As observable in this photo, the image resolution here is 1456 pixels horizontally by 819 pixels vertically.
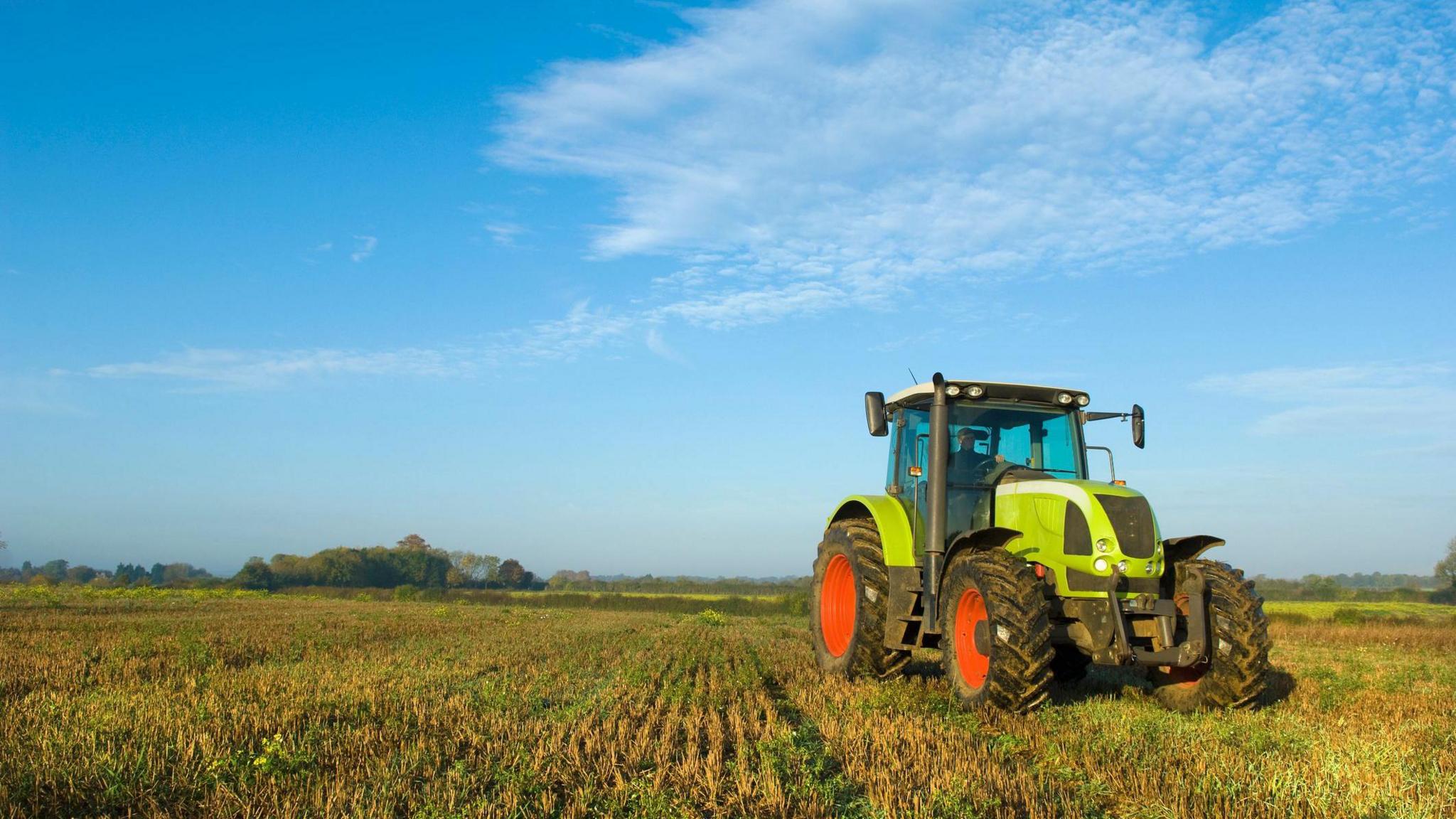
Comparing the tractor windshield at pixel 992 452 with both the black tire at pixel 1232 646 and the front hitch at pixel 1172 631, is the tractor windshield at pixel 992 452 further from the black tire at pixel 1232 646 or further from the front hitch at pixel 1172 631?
the black tire at pixel 1232 646

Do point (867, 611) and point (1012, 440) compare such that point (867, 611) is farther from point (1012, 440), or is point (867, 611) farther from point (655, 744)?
point (655, 744)

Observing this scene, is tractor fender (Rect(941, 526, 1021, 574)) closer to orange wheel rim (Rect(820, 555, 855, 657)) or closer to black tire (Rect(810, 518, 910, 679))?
black tire (Rect(810, 518, 910, 679))

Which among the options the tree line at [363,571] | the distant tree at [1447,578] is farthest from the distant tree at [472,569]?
the distant tree at [1447,578]

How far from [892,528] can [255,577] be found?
2651 inches

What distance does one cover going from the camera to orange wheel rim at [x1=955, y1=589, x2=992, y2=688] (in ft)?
23.9

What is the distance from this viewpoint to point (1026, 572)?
6.80m

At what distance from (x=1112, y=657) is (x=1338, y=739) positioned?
1422mm

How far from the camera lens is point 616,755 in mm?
5473

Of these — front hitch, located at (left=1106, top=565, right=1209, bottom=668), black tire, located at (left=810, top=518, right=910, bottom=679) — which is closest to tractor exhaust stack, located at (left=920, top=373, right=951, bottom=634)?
black tire, located at (left=810, top=518, right=910, bottom=679)

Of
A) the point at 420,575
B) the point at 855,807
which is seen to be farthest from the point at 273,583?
the point at 855,807

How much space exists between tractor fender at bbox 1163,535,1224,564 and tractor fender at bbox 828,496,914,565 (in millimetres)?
2139

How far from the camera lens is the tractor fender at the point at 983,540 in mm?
7395

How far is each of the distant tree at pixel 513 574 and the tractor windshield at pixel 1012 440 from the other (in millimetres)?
85853

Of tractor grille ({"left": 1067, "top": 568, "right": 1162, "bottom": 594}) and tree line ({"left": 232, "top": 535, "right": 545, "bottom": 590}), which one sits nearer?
tractor grille ({"left": 1067, "top": 568, "right": 1162, "bottom": 594})
